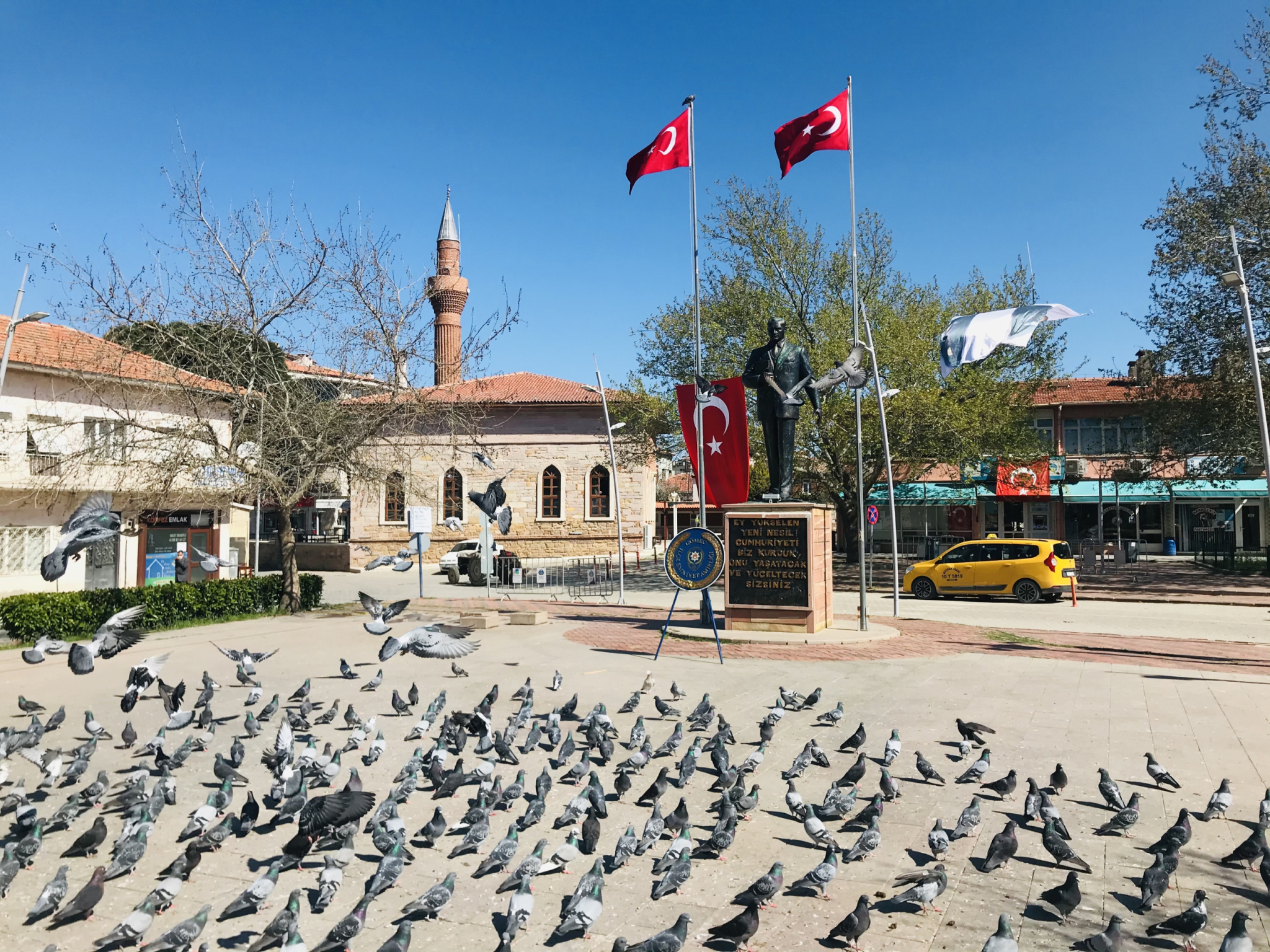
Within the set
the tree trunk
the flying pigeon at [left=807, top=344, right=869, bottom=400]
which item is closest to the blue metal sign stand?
the flying pigeon at [left=807, top=344, right=869, bottom=400]

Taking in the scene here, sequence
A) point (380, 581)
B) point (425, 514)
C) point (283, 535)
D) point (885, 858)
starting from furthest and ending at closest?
point (380, 581), point (425, 514), point (283, 535), point (885, 858)

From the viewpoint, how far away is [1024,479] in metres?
35.3

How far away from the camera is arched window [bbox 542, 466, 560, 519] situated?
45.2 m

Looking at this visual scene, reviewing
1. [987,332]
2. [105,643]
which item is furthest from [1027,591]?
[105,643]

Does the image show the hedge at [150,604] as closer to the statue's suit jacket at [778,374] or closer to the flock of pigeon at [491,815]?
the flock of pigeon at [491,815]

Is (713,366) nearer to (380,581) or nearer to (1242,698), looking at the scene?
(380,581)

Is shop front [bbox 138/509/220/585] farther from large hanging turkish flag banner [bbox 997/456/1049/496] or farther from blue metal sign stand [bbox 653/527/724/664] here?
large hanging turkish flag banner [bbox 997/456/1049/496]

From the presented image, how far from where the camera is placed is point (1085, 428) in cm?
4419

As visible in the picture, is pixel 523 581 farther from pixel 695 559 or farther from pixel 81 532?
pixel 81 532

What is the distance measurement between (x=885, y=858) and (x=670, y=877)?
1569 millimetres

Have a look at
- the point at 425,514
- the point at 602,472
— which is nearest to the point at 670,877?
the point at 425,514

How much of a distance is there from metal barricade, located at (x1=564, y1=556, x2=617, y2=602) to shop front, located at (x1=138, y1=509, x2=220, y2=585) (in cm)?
1148

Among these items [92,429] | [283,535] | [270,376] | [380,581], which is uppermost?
[270,376]

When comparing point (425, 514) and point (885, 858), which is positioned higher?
point (425, 514)
